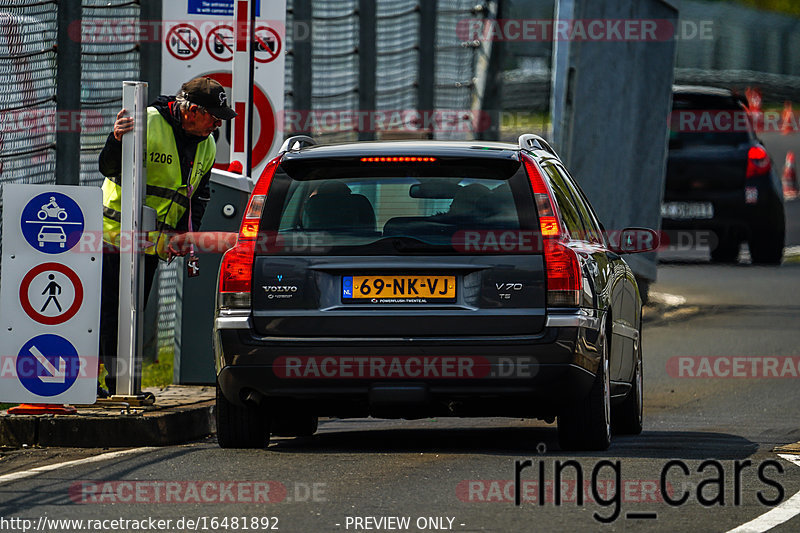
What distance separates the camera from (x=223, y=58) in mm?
13453

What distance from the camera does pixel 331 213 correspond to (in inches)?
370

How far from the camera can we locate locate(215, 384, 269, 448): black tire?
9.70 meters

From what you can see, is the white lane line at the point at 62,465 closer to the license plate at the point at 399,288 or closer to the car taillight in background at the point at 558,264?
the license plate at the point at 399,288

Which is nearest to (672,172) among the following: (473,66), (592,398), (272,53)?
(473,66)

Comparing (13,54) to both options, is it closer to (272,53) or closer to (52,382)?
(272,53)

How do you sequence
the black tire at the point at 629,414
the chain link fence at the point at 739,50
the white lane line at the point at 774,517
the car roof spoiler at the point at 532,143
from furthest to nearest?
the chain link fence at the point at 739,50 < the black tire at the point at 629,414 < the car roof spoiler at the point at 532,143 < the white lane line at the point at 774,517

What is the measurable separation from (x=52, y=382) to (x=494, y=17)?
35.9ft

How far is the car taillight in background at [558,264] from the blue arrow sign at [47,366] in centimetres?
258

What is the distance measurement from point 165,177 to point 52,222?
1.01 metres

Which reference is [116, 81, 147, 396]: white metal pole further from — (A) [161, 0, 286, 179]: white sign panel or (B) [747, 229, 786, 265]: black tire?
(B) [747, 229, 786, 265]: black tire

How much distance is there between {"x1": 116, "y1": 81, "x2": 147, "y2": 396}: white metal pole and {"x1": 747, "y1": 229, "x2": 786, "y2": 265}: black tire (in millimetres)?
13802

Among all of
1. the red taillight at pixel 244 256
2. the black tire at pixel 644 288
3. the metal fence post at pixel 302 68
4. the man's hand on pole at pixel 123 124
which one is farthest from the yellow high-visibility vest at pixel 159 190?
the black tire at pixel 644 288

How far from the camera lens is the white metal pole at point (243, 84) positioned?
12.5 m

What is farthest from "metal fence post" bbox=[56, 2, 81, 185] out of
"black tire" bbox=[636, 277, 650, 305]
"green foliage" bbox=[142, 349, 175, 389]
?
"black tire" bbox=[636, 277, 650, 305]
